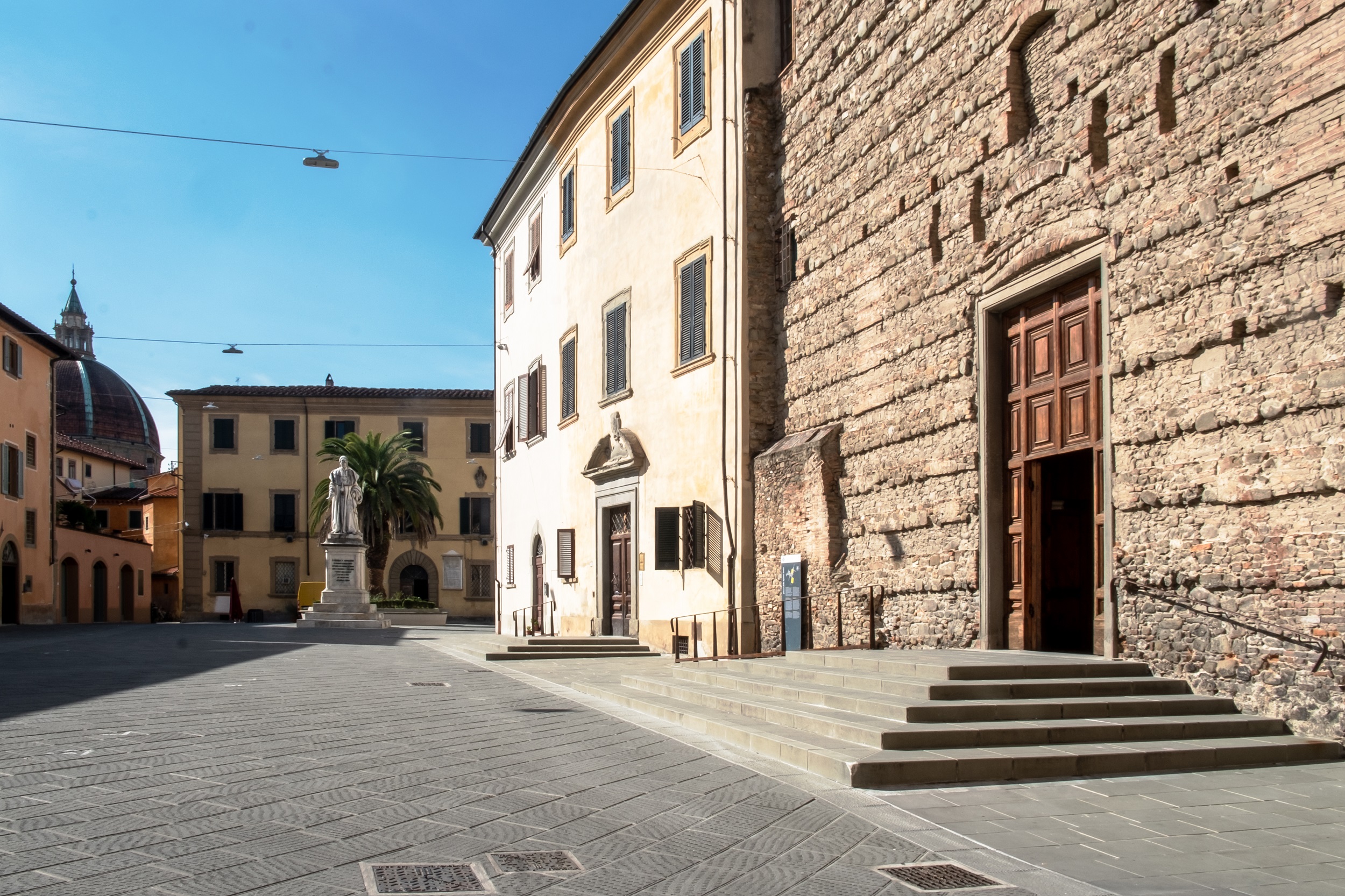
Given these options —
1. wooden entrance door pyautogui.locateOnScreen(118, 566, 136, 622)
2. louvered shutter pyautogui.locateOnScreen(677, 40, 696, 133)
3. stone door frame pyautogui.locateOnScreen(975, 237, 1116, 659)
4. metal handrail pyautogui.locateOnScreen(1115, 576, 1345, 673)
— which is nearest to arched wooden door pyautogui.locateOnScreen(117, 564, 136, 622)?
wooden entrance door pyautogui.locateOnScreen(118, 566, 136, 622)

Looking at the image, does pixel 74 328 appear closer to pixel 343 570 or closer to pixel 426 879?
pixel 343 570

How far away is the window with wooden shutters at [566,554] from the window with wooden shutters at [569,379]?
8.09ft

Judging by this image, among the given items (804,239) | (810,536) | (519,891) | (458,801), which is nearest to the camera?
(519,891)

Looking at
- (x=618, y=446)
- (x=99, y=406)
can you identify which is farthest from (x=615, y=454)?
(x=99, y=406)

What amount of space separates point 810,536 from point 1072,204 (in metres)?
5.87

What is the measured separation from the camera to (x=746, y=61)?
17.6 m

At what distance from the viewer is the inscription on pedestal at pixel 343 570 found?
35.7m

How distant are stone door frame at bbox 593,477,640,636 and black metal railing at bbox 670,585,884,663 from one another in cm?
242

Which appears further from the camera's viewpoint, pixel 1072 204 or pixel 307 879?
pixel 1072 204

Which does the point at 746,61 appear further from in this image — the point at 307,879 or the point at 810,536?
the point at 307,879

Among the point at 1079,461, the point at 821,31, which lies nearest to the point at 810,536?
Answer: the point at 1079,461

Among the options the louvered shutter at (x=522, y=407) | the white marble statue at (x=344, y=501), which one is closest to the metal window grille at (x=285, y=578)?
the white marble statue at (x=344, y=501)

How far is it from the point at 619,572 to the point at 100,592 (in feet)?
115

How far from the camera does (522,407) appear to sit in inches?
1172
